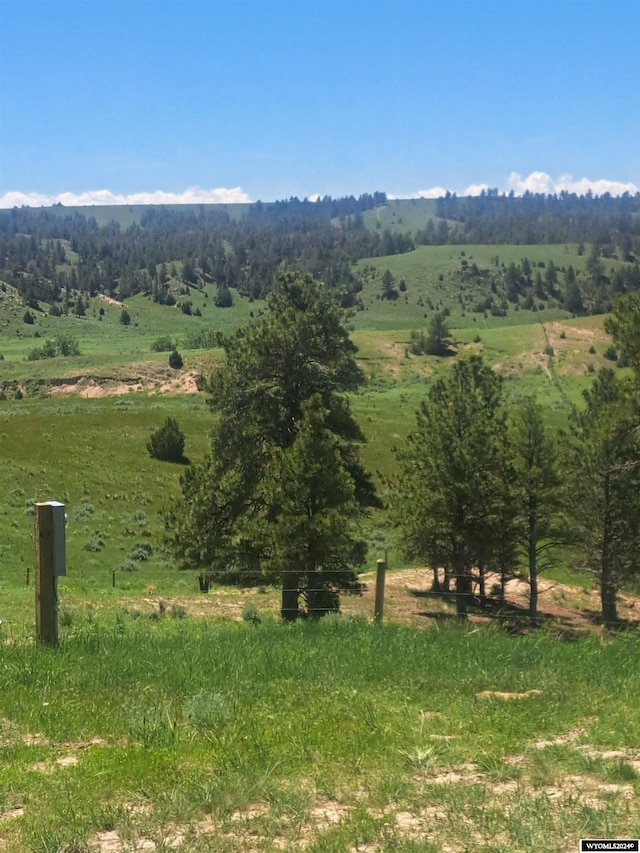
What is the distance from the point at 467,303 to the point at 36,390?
437ft

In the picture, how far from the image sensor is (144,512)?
130 feet

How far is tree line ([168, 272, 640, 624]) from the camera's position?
18094 millimetres

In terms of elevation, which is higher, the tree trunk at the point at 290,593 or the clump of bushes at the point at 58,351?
the clump of bushes at the point at 58,351

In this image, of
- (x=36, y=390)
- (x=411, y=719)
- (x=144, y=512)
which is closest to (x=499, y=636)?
(x=411, y=719)

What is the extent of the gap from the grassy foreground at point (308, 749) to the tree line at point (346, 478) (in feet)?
26.6

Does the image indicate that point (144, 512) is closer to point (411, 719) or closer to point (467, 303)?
point (411, 719)

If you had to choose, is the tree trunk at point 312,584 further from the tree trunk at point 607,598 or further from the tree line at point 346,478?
the tree trunk at point 607,598

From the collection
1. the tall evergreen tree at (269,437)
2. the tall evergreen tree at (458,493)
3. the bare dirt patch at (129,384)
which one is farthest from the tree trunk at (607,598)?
the bare dirt patch at (129,384)

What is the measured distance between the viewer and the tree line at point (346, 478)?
1809 cm

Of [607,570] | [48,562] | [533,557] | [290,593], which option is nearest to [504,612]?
[533,557]

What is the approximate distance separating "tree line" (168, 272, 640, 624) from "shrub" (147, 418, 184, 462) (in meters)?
20.6

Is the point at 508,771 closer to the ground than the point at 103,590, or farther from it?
farther from it

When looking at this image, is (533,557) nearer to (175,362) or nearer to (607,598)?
(607,598)

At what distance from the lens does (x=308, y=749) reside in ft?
17.4
